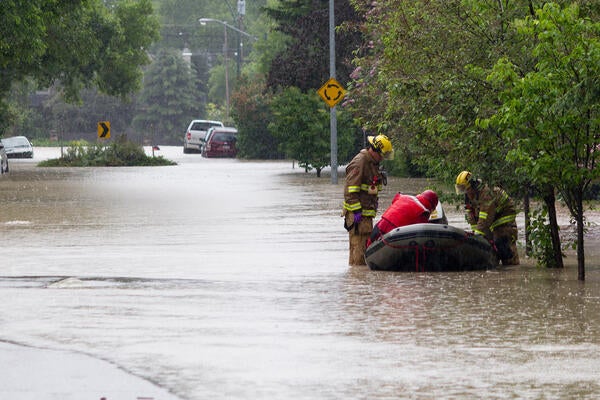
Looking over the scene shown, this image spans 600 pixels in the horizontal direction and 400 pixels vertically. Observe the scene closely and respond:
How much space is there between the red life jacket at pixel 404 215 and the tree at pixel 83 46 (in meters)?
24.9

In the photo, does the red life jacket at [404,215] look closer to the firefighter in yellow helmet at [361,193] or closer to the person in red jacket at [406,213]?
the person in red jacket at [406,213]

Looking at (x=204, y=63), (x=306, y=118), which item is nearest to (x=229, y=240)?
(x=306, y=118)

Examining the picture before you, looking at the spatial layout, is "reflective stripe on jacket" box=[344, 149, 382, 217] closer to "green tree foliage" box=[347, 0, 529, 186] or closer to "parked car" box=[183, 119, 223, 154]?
"green tree foliage" box=[347, 0, 529, 186]

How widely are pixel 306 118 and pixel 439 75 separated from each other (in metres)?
29.1

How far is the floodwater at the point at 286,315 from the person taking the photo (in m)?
9.09

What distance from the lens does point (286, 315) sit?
12148 mm

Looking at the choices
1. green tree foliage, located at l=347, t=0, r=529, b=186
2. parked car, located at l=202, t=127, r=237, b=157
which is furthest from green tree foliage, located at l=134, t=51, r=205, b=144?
green tree foliage, located at l=347, t=0, r=529, b=186

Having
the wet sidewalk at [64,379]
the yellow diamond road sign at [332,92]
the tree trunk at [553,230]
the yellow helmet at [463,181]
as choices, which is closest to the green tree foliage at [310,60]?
the yellow diamond road sign at [332,92]

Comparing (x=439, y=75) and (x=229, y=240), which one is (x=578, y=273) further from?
(x=229, y=240)

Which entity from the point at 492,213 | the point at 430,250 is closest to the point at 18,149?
the point at 492,213

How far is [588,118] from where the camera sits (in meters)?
14.1

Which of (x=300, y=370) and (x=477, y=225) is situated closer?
(x=300, y=370)

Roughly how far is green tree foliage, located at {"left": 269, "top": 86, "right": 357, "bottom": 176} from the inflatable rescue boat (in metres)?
29.6

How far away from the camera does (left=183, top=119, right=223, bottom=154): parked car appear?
80.5 m
